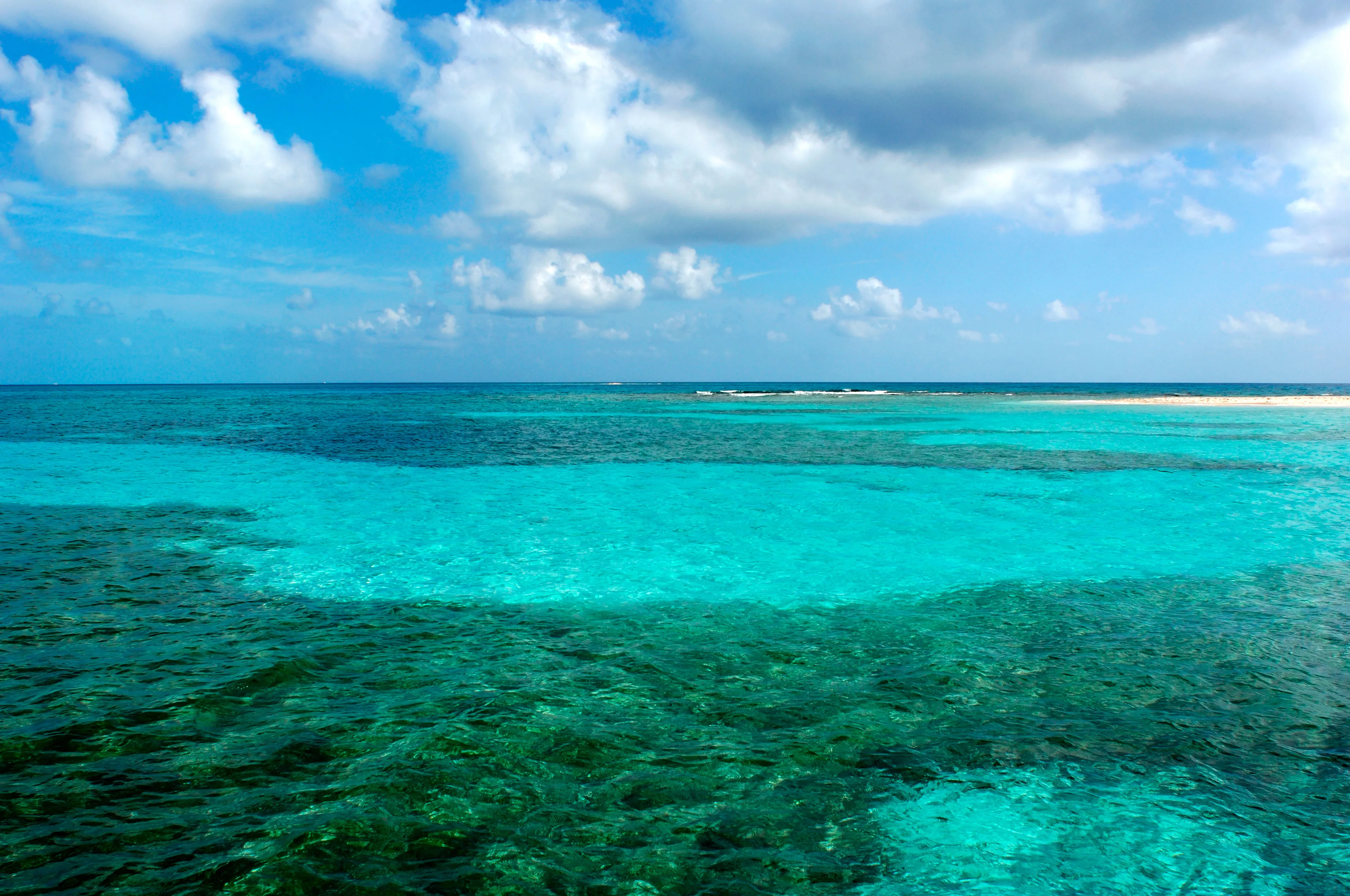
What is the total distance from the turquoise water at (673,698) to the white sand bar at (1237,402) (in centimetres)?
7437

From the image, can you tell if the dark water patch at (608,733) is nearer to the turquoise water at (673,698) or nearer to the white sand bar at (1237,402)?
the turquoise water at (673,698)

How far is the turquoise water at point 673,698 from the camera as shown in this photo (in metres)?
4.93

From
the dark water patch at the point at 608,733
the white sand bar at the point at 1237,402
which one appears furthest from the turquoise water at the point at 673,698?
the white sand bar at the point at 1237,402

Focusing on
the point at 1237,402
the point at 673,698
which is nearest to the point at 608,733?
the point at 673,698

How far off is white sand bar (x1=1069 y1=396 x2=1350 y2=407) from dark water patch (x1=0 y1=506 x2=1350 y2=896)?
85306 mm

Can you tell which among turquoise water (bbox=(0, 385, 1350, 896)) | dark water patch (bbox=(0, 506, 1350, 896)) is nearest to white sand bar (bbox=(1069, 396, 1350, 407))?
turquoise water (bbox=(0, 385, 1350, 896))

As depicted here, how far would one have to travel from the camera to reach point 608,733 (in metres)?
6.61

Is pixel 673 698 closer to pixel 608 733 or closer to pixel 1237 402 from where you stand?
pixel 608 733

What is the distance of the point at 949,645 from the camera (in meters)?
9.01

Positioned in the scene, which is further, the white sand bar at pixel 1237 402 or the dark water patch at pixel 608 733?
the white sand bar at pixel 1237 402

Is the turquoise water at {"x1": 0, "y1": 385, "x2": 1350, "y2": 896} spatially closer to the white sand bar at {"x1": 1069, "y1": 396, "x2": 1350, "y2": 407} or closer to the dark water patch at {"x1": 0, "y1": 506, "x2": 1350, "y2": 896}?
the dark water patch at {"x1": 0, "y1": 506, "x2": 1350, "y2": 896}

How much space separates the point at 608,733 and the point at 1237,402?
98.8 meters

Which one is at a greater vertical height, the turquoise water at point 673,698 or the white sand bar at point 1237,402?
the white sand bar at point 1237,402

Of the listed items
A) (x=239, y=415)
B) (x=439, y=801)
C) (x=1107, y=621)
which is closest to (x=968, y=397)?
(x=239, y=415)
